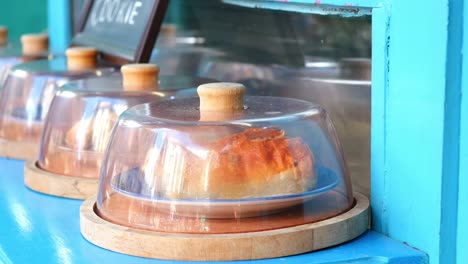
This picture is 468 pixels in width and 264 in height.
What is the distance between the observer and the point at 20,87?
1884 millimetres

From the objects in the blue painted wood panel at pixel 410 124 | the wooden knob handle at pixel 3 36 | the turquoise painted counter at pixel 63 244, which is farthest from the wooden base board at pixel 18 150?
the wooden knob handle at pixel 3 36

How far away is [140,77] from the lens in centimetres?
159

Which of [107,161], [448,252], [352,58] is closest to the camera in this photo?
[448,252]

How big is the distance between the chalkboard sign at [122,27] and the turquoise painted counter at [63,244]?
0.46 m

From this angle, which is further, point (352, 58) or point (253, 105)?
point (352, 58)

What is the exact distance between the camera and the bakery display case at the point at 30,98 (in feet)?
6.00

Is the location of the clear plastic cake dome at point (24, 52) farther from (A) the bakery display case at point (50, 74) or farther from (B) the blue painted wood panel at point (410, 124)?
(B) the blue painted wood panel at point (410, 124)

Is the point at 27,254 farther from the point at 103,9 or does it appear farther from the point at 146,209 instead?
the point at 103,9

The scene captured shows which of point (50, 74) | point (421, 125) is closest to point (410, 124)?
point (421, 125)

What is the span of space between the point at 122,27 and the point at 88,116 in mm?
463

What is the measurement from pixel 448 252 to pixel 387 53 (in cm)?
29

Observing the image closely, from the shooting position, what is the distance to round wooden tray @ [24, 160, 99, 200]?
1.49 m

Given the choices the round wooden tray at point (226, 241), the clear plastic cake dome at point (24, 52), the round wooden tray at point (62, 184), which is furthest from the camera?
the clear plastic cake dome at point (24, 52)

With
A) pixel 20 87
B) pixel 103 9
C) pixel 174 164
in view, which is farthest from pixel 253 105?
pixel 103 9
